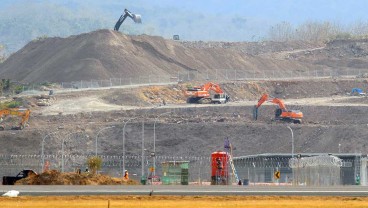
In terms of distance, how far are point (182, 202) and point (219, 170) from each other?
3453 cm

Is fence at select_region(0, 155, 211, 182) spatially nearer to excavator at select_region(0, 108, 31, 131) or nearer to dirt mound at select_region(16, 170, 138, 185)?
excavator at select_region(0, 108, 31, 131)

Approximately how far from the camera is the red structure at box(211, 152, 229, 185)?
8856 cm

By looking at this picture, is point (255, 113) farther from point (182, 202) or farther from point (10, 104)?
point (182, 202)

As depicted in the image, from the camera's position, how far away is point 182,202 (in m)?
56.8

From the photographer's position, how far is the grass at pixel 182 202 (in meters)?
54.4

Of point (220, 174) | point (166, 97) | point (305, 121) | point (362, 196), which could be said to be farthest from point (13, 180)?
point (166, 97)

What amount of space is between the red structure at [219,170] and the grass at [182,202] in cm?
2837

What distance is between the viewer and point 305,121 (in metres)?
152

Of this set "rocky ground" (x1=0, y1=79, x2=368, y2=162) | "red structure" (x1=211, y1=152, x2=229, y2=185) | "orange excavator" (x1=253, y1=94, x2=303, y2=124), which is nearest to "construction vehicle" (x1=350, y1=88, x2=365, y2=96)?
"rocky ground" (x1=0, y1=79, x2=368, y2=162)

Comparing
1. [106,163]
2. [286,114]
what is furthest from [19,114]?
[286,114]

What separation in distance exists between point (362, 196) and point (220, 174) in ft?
103

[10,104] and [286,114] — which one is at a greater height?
[10,104]

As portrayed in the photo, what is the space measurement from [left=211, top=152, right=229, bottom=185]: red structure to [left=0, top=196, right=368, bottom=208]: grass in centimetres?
2837

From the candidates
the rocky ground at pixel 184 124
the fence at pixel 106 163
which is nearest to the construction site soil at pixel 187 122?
the rocky ground at pixel 184 124
